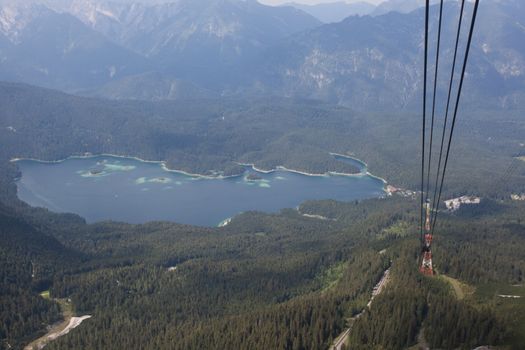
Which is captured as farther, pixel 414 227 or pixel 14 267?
pixel 414 227

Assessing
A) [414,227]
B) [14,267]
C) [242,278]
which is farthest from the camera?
[414,227]

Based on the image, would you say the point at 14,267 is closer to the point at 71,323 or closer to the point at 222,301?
the point at 71,323

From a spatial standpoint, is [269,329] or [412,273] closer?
[269,329]

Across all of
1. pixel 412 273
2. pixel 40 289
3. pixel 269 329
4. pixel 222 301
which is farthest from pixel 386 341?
pixel 40 289

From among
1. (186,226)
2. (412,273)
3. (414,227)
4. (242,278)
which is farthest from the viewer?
(186,226)

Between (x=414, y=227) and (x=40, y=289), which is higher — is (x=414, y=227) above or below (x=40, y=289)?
above

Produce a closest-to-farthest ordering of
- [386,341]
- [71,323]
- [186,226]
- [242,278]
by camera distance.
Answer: [386,341] < [71,323] < [242,278] < [186,226]

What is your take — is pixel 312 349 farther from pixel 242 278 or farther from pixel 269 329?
pixel 242 278

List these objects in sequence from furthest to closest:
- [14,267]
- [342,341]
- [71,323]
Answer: [14,267] < [71,323] < [342,341]

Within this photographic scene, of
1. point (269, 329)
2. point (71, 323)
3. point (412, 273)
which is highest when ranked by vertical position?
point (412, 273)

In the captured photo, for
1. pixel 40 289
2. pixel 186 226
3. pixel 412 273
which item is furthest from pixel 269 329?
pixel 186 226
